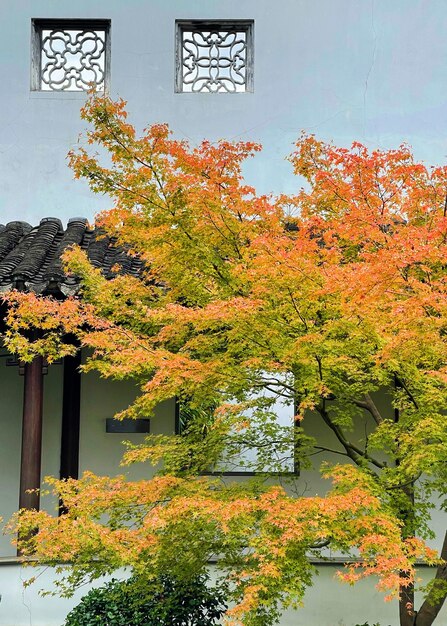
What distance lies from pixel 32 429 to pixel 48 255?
229 cm

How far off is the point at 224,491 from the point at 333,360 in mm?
1490

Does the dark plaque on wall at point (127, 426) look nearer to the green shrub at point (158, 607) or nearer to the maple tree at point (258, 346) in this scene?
the green shrub at point (158, 607)

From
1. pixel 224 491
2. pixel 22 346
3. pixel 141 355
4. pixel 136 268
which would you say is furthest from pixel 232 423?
pixel 136 268

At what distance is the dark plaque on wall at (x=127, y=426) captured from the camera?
11898mm

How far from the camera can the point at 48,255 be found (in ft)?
37.0

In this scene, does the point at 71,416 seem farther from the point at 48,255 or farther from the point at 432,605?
the point at 432,605

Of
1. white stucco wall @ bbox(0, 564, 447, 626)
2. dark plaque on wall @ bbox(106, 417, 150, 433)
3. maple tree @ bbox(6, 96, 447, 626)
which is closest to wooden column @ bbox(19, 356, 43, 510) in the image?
white stucco wall @ bbox(0, 564, 447, 626)

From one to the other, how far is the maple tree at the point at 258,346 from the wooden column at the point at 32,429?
2053 millimetres

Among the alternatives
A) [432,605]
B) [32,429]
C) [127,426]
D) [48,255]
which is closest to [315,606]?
[432,605]

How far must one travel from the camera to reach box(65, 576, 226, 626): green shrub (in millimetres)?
8820

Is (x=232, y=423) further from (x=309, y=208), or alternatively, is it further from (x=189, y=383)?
(x=309, y=208)

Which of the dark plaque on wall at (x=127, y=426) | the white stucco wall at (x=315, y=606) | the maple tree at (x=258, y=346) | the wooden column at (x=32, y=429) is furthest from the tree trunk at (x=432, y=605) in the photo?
the dark plaque on wall at (x=127, y=426)

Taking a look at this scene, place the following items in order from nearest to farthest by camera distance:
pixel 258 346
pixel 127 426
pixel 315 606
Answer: pixel 258 346, pixel 315 606, pixel 127 426

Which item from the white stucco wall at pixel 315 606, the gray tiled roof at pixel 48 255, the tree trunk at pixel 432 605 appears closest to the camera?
the tree trunk at pixel 432 605
